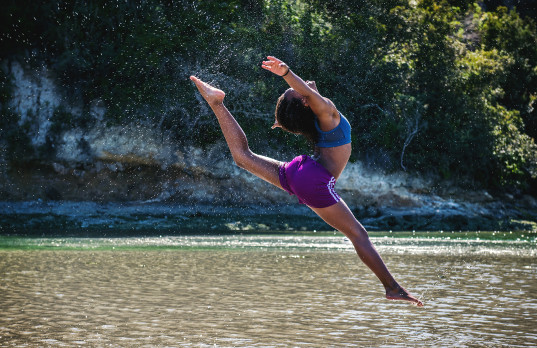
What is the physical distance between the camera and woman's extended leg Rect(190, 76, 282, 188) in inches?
224

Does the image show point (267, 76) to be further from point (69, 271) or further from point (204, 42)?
point (69, 271)

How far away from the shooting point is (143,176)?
29141mm

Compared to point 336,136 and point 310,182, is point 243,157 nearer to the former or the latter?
point 310,182

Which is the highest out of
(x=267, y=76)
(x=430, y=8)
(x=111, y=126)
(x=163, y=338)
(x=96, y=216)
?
(x=430, y=8)

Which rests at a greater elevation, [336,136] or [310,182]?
[336,136]

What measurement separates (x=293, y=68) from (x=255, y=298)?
879 inches

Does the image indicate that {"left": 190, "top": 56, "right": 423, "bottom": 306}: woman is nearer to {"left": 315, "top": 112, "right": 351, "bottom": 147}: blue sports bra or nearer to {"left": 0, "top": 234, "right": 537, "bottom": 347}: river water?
{"left": 315, "top": 112, "right": 351, "bottom": 147}: blue sports bra

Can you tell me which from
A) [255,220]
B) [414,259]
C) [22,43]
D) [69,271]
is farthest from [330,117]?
[22,43]

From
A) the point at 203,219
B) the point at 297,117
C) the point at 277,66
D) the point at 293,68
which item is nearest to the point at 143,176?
the point at 203,219

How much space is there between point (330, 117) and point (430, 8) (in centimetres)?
3034

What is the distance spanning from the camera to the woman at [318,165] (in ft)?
18.0

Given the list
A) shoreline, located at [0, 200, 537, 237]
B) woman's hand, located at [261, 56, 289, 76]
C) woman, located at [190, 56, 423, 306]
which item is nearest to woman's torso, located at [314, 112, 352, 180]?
woman, located at [190, 56, 423, 306]

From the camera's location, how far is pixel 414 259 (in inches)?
628

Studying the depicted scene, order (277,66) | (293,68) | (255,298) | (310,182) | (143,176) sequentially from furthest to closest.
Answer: (293,68)
(143,176)
(255,298)
(310,182)
(277,66)
